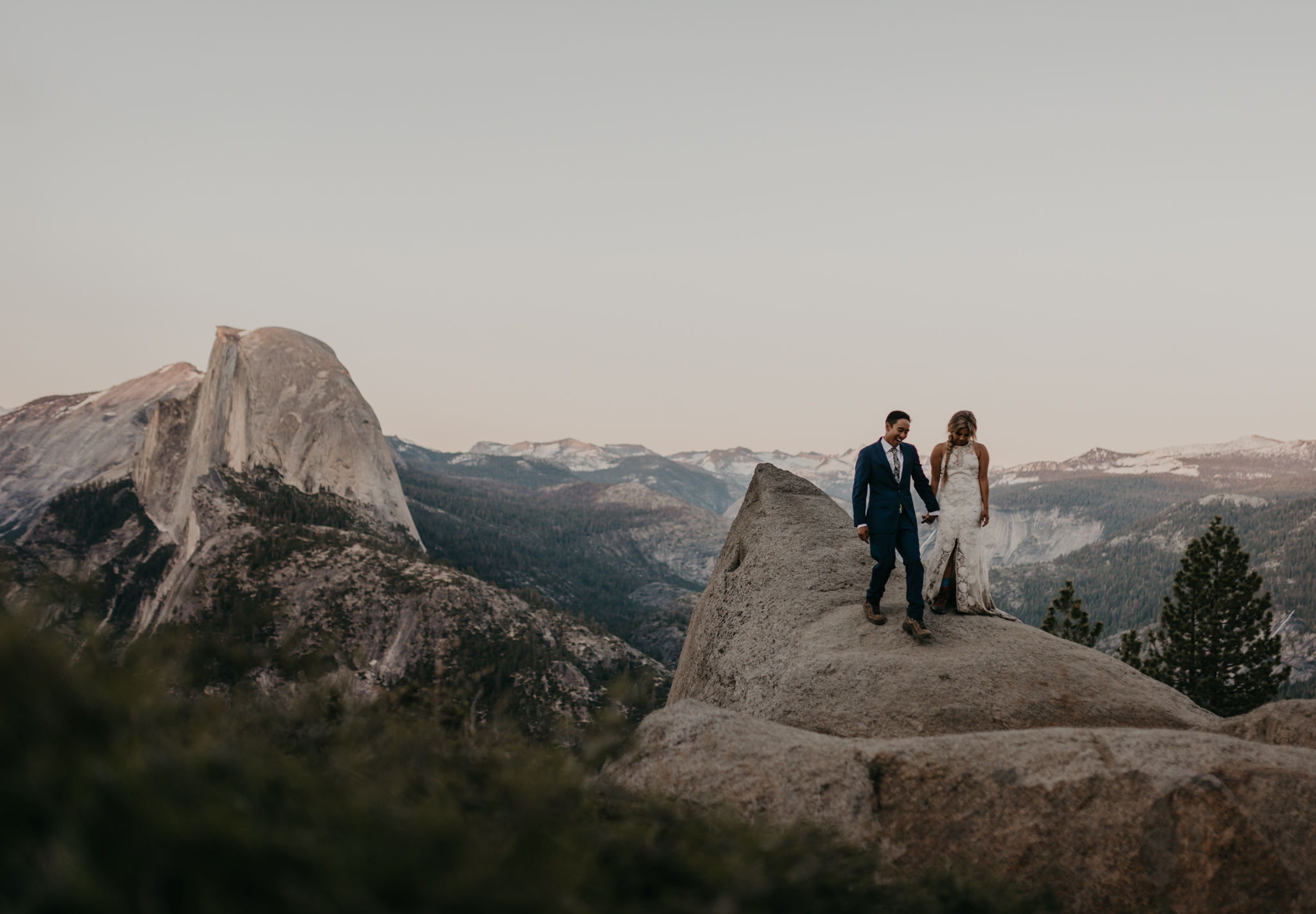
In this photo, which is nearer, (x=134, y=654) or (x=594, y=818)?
(x=134, y=654)

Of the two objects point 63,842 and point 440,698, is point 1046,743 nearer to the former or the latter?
point 440,698

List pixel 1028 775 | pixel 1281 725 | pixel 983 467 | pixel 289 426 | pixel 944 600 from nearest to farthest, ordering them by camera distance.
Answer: pixel 1028 775, pixel 1281 725, pixel 983 467, pixel 944 600, pixel 289 426

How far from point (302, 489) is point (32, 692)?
9735cm

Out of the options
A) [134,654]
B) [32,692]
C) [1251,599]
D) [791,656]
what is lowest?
[1251,599]

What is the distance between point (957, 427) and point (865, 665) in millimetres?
4102

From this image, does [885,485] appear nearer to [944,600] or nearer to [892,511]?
[892,511]

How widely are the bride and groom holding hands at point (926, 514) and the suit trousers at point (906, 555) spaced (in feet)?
0.04

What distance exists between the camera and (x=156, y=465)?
127562 millimetres

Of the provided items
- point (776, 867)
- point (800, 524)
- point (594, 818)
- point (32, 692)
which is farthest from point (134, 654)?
point (800, 524)

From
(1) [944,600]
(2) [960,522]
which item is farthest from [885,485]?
(1) [944,600]

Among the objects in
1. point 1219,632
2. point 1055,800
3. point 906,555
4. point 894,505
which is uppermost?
point 894,505

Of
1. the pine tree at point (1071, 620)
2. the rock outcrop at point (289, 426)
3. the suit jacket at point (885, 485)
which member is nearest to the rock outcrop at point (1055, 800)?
the suit jacket at point (885, 485)

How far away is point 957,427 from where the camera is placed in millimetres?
11352

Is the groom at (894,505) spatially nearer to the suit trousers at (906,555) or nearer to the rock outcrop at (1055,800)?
the suit trousers at (906,555)
